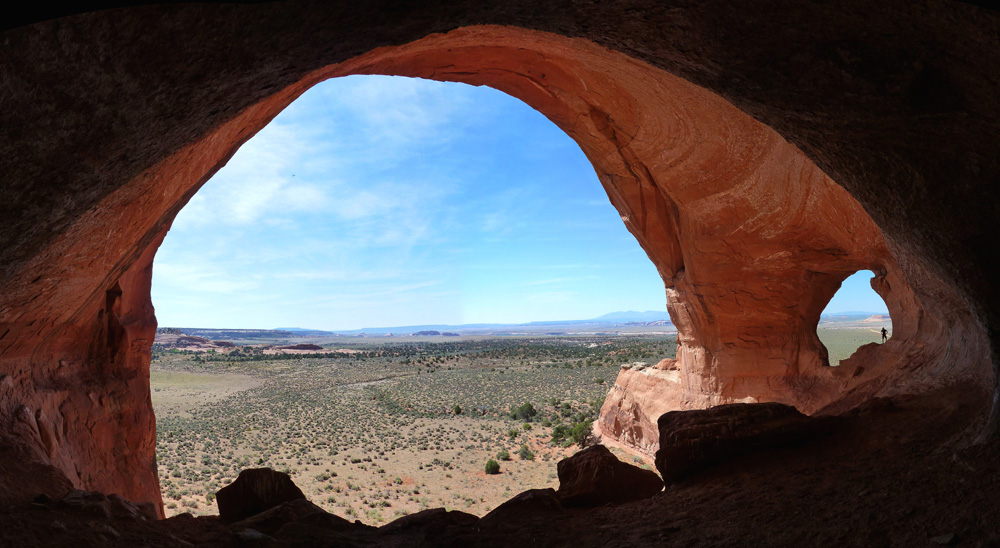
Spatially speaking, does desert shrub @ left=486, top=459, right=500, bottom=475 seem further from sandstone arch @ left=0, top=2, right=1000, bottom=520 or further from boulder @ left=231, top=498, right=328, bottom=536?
boulder @ left=231, top=498, right=328, bottom=536

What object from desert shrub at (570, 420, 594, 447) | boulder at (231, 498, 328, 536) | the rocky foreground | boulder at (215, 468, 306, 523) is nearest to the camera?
the rocky foreground

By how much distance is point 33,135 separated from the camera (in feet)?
11.5

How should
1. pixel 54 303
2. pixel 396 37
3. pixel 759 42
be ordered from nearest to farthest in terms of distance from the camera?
pixel 759 42 → pixel 396 37 → pixel 54 303

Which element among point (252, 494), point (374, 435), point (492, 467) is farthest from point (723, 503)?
point (374, 435)

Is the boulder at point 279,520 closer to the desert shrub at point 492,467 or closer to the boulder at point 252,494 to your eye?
the boulder at point 252,494

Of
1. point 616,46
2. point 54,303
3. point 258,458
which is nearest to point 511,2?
point 616,46

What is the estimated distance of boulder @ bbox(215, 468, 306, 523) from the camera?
22.7ft

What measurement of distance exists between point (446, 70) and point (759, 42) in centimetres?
923

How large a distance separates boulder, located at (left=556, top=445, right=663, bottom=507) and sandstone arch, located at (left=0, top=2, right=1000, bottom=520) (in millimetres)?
4748

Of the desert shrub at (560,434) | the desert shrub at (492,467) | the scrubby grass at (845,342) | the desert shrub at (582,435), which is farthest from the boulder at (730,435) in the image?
the scrubby grass at (845,342)

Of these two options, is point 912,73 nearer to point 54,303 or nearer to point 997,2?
point 997,2

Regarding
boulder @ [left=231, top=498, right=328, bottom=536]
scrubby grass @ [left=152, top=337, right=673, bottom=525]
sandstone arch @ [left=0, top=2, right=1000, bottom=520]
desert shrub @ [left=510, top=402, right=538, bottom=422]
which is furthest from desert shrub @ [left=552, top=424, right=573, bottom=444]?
boulder @ [left=231, top=498, right=328, bottom=536]

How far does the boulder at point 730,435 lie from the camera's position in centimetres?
712

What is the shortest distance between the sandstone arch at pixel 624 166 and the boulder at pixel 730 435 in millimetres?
2377
